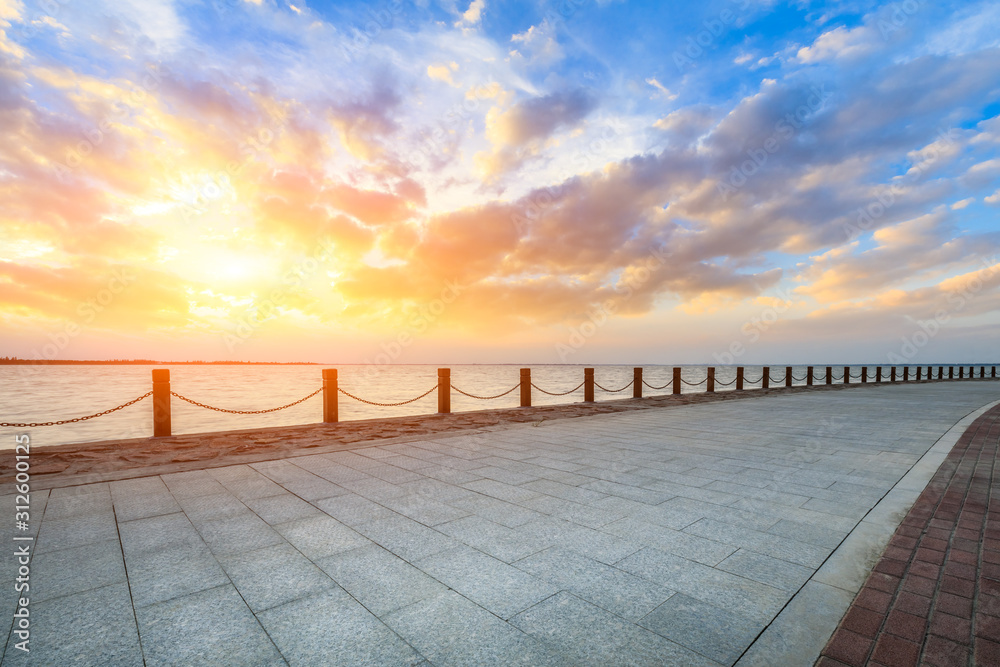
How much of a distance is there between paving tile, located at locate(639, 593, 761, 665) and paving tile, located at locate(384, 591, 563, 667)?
2.41ft

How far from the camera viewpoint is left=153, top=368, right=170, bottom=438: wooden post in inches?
385

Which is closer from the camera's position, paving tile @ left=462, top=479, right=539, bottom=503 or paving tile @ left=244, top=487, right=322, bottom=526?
paving tile @ left=244, top=487, right=322, bottom=526

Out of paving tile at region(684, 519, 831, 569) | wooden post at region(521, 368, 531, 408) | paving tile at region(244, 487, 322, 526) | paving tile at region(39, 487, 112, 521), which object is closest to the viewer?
paving tile at region(684, 519, 831, 569)

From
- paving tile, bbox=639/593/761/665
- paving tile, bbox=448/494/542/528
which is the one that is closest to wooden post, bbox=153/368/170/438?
paving tile, bbox=448/494/542/528

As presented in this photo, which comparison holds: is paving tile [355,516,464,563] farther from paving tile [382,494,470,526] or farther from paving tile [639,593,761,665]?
paving tile [639,593,761,665]

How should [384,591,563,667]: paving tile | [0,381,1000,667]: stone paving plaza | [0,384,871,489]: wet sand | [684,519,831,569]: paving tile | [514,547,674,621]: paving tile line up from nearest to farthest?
[384,591,563,667]: paving tile < [0,381,1000,667]: stone paving plaza < [514,547,674,621]: paving tile < [684,519,831,569]: paving tile < [0,384,871,489]: wet sand

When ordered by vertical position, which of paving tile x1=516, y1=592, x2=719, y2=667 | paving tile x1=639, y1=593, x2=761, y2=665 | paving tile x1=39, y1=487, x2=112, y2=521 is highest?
paving tile x1=516, y1=592, x2=719, y2=667

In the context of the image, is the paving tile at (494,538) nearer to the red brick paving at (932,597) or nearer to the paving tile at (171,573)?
the paving tile at (171,573)

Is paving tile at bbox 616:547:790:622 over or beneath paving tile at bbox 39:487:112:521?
over

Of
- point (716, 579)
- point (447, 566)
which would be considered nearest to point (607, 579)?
point (716, 579)

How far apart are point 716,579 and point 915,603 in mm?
1132

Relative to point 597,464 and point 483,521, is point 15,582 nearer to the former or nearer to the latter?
point 483,521

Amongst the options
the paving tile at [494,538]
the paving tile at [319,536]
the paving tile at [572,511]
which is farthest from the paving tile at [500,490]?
the paving tile at [319,536]

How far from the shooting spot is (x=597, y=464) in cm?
684
